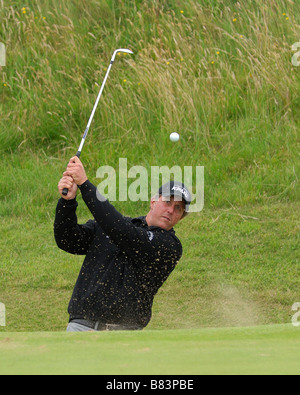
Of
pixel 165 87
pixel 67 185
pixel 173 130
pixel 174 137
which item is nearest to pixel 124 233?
pixel 67 185

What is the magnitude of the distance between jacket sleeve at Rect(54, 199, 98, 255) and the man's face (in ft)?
0.96

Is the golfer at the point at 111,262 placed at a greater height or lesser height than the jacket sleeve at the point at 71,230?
lesser

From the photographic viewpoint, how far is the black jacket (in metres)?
3.28

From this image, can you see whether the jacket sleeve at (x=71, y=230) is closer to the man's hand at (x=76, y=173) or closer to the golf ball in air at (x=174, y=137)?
the man's hand at (x=76, y=173)

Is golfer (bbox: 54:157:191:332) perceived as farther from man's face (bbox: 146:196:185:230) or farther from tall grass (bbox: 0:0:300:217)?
tall grass (bbox: 0:0:300:217)

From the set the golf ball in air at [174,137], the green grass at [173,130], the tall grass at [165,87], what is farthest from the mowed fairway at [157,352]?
the tall grass at [165,87]

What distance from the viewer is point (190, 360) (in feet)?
7.16

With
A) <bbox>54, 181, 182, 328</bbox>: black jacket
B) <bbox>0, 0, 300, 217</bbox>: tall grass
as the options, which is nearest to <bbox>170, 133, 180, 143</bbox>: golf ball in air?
<bbox>0, 0, 300, 217</bbox>: tall grass

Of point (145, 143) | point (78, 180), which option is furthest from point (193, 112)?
point (78, 180)

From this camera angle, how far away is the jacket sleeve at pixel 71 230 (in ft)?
11.4

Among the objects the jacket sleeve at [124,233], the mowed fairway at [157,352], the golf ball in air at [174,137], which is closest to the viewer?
the mowed fairway at [157,352]

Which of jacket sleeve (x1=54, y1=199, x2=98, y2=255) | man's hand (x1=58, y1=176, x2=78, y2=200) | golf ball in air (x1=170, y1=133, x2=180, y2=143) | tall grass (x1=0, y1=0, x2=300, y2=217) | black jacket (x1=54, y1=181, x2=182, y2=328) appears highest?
tall grass (x1=0, y1=0, x2=300, y2=217)

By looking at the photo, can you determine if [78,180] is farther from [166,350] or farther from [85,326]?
[166,350]

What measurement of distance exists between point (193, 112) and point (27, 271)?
2.43m
